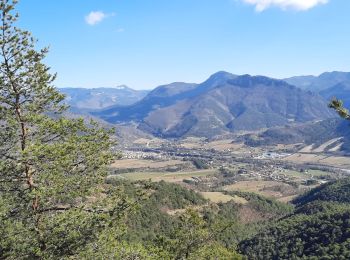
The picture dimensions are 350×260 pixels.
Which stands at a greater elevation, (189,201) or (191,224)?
(191,224)

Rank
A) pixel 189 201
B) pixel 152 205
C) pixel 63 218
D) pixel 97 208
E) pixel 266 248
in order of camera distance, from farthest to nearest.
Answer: pixel 189 201
pixel 152 205
pixel 266 248
pixel 97 208
pixel 63 218

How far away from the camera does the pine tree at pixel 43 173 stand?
2064cm

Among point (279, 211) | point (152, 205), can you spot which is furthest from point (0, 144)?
point (279, 211)

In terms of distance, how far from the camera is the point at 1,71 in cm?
2202

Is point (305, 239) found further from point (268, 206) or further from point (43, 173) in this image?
point (43, 173)

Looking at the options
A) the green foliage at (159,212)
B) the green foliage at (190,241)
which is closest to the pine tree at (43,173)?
the green foliage at (190,241)

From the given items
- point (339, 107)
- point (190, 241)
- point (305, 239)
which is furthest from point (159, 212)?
point (339, 107)

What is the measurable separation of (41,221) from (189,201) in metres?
130

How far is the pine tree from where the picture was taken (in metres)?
20.6

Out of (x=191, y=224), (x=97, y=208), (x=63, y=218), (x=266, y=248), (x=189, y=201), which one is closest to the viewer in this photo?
(x=63, y=218)

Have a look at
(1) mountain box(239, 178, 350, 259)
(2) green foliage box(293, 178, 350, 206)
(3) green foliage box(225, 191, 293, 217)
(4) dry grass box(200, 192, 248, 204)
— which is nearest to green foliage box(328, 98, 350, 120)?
(1) mountain box(239, 178, 350, 259)

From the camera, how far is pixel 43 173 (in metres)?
21.2

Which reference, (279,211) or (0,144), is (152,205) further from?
(0,144)

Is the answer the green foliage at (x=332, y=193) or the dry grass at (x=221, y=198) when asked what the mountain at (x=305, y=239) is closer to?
the green foliage at (x=332, y=193)
